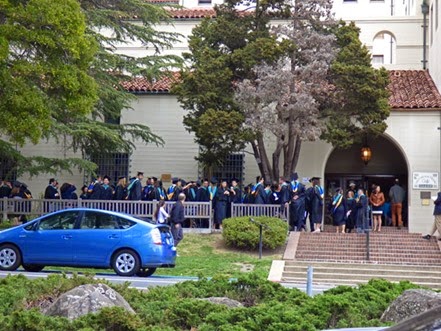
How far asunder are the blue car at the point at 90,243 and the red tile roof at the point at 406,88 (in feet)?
41.4

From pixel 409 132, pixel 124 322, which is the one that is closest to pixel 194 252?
pixel 409 132

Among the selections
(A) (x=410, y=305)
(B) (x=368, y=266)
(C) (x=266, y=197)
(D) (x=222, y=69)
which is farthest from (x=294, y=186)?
(A) (x=410, y=305)

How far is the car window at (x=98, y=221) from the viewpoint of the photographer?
61.1 feet

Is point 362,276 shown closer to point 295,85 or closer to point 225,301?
point 295,85

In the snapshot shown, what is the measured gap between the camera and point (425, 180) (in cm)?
3036

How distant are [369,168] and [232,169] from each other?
591 centimetres

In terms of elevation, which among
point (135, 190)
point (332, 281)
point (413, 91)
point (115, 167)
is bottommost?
point (332, 281)

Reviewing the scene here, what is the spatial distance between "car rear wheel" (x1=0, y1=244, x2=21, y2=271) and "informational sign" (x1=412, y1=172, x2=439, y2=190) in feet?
54.8

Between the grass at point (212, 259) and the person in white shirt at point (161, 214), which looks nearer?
the grass at point (212, 259)

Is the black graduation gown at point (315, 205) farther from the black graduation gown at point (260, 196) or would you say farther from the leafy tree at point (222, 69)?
the leafy tree at point (222, 69)

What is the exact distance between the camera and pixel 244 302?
11266mm

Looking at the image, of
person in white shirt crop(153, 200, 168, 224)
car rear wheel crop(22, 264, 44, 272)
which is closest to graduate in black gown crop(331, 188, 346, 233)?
person in white shirt crop(153, 200, 168, 224)

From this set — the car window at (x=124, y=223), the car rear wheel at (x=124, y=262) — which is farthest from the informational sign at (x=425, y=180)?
the car rear wheel at (x=124, y=262)

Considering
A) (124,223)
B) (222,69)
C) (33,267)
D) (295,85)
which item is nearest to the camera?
(124,223)
